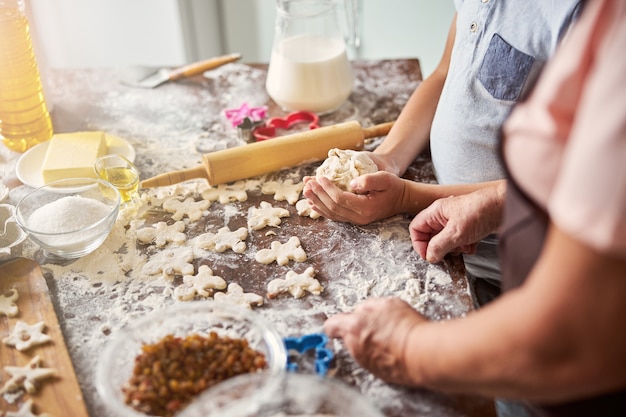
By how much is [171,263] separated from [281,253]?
0.73ft

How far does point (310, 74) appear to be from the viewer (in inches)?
66.3

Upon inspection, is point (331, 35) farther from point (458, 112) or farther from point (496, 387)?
point (496, 387)

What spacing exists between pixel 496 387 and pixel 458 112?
775 mm

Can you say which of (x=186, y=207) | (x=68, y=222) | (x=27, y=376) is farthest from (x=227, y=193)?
(x=27, y=376)

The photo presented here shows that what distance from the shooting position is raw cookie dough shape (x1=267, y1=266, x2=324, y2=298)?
1194mm

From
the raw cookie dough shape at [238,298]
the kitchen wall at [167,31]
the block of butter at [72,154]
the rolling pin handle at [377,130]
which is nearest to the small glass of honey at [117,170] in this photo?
the block of butter at [72,154]

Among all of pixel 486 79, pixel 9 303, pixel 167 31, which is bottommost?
pixel 167 31

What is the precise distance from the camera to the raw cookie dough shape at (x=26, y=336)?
3.58 ft

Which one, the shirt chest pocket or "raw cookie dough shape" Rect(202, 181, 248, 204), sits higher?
the shirt chest pocket

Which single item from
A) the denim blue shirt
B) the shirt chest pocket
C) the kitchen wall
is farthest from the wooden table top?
the kitchen wall

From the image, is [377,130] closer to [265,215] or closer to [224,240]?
[265,215]

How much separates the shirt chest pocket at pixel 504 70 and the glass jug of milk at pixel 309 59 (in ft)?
1.52

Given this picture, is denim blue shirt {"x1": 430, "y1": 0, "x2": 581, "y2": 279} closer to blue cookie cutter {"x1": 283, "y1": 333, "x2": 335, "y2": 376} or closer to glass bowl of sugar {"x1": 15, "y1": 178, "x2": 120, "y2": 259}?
blue cookie cutter {"x1": 283, "y1": 333, "x2": 335, "y2": 376}

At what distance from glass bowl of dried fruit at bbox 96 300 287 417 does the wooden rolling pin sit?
0.48 metres
